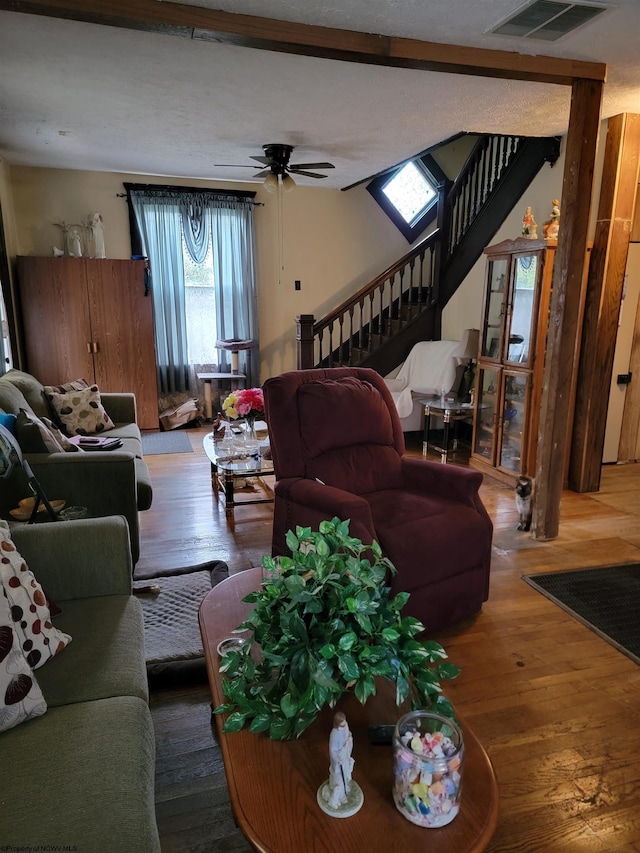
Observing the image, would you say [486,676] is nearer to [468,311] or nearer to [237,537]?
[237,537]

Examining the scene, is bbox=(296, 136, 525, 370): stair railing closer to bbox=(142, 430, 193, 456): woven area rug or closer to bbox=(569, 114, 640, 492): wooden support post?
bbox=(569, 114, 640, 492): wooden support post

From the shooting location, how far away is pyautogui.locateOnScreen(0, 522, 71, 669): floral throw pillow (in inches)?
55.9

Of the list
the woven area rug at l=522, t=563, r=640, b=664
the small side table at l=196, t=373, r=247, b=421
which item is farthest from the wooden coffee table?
the small side table at l=196, t=373, r=247, b=421

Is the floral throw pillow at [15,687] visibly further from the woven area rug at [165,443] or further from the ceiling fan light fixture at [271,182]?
the ceiling fan light fixture at [271,182]

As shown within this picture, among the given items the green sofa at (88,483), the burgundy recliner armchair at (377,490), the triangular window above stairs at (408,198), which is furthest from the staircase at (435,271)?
the green sofa at (88,483)

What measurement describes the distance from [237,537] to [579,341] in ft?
8.89

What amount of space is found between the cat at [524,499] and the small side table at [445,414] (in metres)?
1.39

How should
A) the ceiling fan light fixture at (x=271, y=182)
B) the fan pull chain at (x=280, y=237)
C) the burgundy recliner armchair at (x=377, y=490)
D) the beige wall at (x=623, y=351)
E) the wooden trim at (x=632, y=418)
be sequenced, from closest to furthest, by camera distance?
the burgundy recliner armchair at (x=377, y=490), the beige wall at (x=623, y=351), the wooden trim at (x=632, y=418), the ceiling fan light fixture at (x=271, y=182), the fan pull chain at (x=280, y=237)

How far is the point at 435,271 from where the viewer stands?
234 inches

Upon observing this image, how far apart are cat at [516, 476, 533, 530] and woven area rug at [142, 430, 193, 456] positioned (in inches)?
121

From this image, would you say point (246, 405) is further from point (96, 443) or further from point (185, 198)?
point (185, 198)

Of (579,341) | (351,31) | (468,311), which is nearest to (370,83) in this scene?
(351,31)

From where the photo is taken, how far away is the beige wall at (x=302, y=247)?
6.00 m

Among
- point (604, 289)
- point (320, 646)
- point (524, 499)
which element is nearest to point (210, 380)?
point (524, 499)
